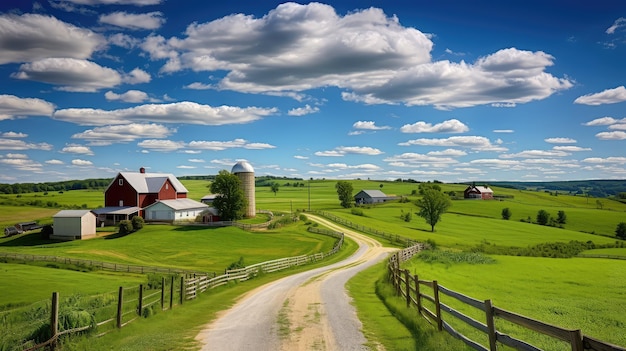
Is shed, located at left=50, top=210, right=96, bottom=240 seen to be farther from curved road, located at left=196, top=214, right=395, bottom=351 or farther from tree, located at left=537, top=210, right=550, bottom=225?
tree, located at left=537, top=210, right=550, bottom=225

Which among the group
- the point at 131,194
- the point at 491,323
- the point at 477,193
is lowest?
the point at 491,323

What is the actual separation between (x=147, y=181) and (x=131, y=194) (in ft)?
18.7

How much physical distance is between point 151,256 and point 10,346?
5348 cm

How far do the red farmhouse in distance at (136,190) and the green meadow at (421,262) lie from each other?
11.7 meters

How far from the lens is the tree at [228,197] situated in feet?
314

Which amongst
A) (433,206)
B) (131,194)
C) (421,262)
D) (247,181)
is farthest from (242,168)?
(421,262)

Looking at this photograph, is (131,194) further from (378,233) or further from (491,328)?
(491,328)

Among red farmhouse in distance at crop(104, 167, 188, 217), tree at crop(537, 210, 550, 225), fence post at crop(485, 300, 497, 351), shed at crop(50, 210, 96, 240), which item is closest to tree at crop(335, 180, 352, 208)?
tree at crop(537, 210, 550, 225)

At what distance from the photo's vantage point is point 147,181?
338 ft

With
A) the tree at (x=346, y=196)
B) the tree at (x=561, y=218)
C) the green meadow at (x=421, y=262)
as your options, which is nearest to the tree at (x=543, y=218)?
the tree at (x=561, y=218)

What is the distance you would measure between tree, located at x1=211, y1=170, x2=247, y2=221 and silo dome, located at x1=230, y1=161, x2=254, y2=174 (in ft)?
48.0

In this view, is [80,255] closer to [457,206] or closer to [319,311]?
[319,311]

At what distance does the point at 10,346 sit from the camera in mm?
14531

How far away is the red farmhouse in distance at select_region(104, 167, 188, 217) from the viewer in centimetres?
9800
